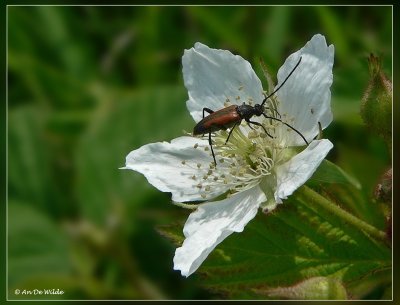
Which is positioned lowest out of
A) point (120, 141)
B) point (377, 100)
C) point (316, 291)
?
point (316, 291)

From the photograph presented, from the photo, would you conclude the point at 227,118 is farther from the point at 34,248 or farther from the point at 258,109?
the point at 34,248

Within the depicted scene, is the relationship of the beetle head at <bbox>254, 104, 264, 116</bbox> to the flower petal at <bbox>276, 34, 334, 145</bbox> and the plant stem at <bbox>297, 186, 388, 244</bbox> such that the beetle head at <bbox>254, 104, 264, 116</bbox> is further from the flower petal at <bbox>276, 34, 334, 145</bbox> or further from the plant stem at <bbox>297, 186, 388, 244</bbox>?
the plant stem at <bbox>297, 186, 388, 244</bbox>

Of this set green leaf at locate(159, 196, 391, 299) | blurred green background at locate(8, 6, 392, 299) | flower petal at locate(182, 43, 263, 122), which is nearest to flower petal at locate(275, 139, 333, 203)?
green leaf at locate(159, 196, 391, 299)

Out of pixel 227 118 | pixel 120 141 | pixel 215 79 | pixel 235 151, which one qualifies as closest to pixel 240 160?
pixel 235 151

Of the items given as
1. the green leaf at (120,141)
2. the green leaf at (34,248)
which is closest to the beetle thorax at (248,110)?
the green leaf at (120,141)

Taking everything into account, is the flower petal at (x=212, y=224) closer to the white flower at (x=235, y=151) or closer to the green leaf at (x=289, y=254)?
the white flower at (x=235, y=151)

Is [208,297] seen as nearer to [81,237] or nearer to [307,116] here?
[81,237]
